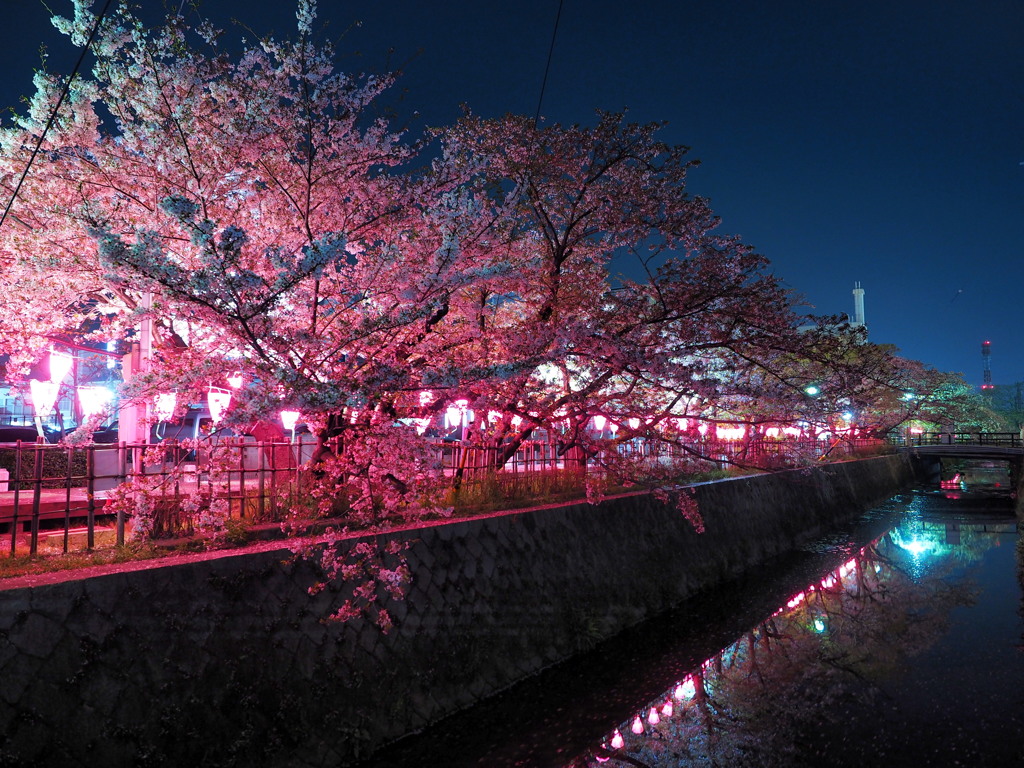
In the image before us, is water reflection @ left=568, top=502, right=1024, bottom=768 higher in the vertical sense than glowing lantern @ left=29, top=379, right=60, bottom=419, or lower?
lower

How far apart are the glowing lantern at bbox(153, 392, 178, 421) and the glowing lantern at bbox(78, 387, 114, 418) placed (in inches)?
21.4

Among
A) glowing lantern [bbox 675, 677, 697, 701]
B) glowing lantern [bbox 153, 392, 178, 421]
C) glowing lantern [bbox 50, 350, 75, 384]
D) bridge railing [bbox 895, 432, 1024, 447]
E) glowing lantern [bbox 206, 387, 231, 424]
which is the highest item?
glowing lantern [bbox 50, 350, 75, 384]

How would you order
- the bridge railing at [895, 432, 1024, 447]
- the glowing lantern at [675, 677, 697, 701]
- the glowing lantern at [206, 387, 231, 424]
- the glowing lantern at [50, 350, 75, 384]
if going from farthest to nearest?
the bridge railing at [895, 432, 1024, 447] < the glowing lantern at [206, 387, 231, 424] < the glowing lantern at [50, 350, 75, 384] < the glowing lantern at [675, 677, 697, 701]

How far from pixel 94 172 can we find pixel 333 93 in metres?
4.30

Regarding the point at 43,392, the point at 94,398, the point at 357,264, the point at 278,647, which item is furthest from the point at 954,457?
the point at 43,392

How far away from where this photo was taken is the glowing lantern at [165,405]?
7426 mm

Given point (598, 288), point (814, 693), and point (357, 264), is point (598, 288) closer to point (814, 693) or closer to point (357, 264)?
point (357, 264)

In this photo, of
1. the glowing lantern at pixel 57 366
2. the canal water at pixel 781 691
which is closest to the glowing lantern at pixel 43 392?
the glowing lantern at pixel 57 366

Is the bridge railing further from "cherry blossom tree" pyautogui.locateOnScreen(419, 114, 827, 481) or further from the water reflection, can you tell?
"cherry blossom tree" pyautogui.locateOnScreen(419, 114, 827, 481)

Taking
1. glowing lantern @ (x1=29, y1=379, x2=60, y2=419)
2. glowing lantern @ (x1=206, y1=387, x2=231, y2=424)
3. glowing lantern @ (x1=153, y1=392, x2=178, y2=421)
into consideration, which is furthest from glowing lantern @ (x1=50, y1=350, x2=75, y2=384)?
glowing lantern @ (x1=153, y1=392, x2=178, y2=421)

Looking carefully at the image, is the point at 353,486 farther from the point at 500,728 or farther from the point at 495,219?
the point at 495,219

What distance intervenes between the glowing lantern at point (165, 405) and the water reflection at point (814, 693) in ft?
21.4

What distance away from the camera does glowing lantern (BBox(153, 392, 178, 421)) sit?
743 centimetres

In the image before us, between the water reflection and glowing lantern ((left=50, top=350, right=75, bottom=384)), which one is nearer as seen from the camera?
the water reflection
